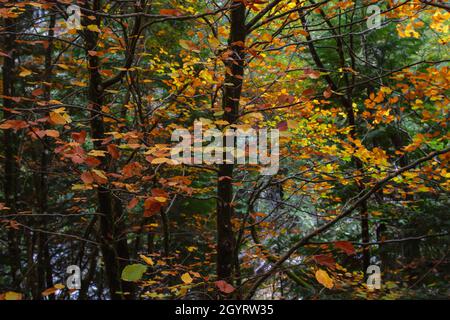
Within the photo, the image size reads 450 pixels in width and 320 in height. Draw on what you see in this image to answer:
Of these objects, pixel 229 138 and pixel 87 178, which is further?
pixel 229 138

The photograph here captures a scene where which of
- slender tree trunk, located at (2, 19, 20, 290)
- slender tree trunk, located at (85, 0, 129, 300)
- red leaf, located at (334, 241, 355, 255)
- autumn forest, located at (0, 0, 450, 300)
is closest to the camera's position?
red leaf, located at (334, 241, 355, 255)

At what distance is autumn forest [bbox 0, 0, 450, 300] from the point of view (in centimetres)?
279

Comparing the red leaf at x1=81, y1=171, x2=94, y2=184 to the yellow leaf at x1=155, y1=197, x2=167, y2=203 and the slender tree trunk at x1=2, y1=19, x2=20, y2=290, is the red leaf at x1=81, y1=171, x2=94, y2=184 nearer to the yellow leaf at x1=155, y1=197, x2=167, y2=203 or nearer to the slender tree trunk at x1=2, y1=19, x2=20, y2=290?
the yellow leaf at x1=155, y1=197, x2=167, y2=203

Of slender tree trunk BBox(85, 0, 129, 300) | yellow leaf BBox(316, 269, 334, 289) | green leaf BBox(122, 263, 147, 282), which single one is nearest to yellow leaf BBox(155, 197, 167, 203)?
green leaf BBox(122, 263, 147, 282)

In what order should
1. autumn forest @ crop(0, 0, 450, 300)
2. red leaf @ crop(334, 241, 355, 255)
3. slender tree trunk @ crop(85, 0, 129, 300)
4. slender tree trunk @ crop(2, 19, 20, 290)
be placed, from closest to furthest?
red leaf @ crop(334, 241, 355, 255), autumn forest @ crop(0, 0, 450, 300), slender tree trunk @ crop(85, 0, 129, 300), slender tree trunk @ crop(2, 19, 20, 290)

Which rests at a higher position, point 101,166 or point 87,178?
point 101,166

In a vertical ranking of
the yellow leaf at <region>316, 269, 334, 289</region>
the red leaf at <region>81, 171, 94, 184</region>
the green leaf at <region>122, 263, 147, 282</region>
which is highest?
the red leaf at <region>81, 171, 94, 184</region>

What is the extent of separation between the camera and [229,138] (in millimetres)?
2674

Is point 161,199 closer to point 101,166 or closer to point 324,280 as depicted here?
point 324,280

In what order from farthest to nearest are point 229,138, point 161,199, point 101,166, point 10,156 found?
point 10,156 < point 101,166 < point 229,138 < point 161,199

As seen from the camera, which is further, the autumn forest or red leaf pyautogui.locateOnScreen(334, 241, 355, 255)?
the autumn forest

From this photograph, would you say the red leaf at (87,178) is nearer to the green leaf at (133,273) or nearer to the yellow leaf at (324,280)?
the green leaf at (133,273)

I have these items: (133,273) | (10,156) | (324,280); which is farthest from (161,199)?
(10,156)
